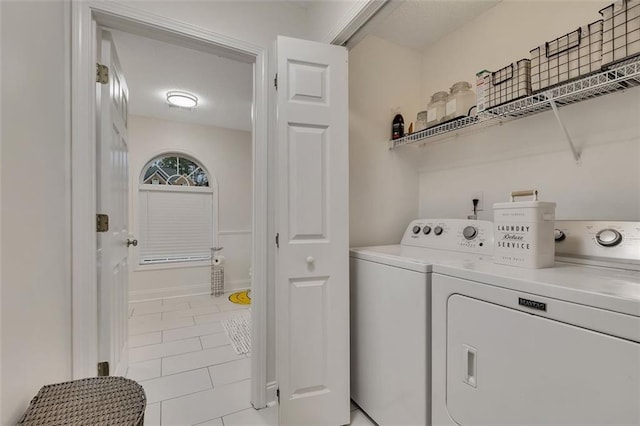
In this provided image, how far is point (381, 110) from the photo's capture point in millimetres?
2053

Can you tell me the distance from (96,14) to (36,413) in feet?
5.48

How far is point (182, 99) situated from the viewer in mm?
3191

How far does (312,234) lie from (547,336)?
102 centimetres

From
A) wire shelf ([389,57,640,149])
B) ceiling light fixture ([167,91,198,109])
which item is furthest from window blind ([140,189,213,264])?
wire shelf ([389,57,640,149])

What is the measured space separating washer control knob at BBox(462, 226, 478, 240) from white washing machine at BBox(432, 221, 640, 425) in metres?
0.34

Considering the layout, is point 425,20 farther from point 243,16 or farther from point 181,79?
point 181,79

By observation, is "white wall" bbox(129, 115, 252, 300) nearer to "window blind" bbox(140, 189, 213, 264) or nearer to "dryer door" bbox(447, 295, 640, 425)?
"window blind" bbox(140, 189, 213, 264)

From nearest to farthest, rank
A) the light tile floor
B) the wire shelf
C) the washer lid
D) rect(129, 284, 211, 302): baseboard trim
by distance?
the wire shelf
the washer lid
the light tile floor
rect(129, 284, 211, 302): baseboard trim

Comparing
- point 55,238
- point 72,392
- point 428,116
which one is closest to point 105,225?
point 55,238

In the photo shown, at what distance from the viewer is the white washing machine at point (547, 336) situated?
2.31ft

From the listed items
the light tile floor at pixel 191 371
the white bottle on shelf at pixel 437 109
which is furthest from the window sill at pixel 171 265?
the white bottle on shelf at pixel 437 109

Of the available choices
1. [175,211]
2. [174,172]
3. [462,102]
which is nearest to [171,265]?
[175,211]

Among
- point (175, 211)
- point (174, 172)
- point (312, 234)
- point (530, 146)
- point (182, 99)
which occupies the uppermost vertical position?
point (182, 99)

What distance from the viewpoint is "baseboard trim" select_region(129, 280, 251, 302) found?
147 inches
